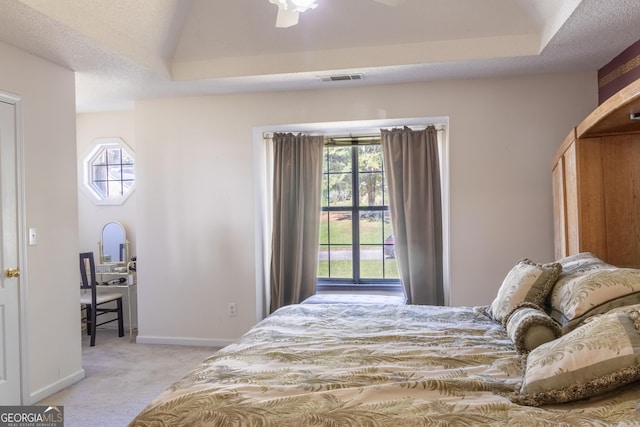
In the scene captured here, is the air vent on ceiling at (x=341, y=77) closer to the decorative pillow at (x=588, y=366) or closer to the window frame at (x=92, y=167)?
the window frame at (x=92, y=167)

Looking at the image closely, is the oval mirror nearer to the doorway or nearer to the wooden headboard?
the doorway

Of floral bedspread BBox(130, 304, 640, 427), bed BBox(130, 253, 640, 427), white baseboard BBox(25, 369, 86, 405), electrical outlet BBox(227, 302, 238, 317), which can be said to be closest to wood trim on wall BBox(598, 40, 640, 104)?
bed BBox(130, 253, 640, 427)

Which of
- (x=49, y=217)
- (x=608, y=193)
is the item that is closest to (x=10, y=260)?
(x=49, y=217)

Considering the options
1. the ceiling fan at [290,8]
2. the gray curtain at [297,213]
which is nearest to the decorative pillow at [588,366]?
the ceiling fan at [290,8]

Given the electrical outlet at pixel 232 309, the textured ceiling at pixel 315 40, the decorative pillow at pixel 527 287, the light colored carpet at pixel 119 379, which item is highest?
the textured ceiling at pixel 315 40

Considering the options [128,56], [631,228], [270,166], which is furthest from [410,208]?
[128,56]

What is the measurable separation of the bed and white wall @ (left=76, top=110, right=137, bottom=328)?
136 inches

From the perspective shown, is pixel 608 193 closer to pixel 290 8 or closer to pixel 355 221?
pixel 290 8

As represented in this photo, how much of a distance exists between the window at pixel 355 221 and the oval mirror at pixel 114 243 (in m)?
2.22

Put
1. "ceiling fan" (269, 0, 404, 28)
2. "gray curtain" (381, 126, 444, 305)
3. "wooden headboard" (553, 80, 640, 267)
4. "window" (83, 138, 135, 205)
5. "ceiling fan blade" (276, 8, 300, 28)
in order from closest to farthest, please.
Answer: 1. "ceiling fan" (269, 0, 404, 28)
2. "ceiling fan blade" (276, 8, 300, 28)
3. "wooden headboard" (553, 80, 640, 267)
4. "gray curtain" (381, 126, 444, 305)
5. "window" (83, 138, 135, 205)

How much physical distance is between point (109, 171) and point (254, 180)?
2.04m

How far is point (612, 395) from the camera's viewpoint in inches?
55.2

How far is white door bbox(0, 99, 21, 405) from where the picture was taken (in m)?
2.99

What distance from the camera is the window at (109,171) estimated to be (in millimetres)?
5368
